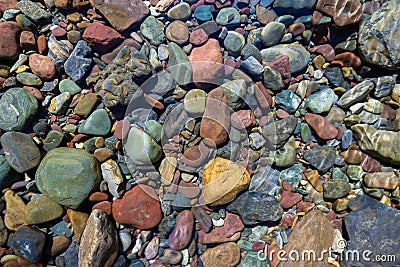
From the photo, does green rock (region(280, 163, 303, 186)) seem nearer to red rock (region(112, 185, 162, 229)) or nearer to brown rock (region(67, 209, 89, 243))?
red rock (region(112, 185, 162, 229))

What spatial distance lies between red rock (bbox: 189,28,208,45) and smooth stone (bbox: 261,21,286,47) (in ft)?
2.00

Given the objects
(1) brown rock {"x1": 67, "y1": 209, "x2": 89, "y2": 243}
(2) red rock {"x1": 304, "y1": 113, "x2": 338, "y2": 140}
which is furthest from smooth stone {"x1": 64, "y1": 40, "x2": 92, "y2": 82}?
(2) red rock {"x1": 304, "y1": 113, "x2": 338, "y2": 140}

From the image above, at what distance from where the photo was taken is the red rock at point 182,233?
2979 mm

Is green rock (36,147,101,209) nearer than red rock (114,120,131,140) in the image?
Yes

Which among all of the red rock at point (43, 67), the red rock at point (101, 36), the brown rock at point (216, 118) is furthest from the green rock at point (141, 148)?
the red rock at point (43, 67)

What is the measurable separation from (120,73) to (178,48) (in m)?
0.65

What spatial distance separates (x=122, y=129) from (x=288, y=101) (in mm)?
1717

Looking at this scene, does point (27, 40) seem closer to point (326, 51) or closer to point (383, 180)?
point (326, 51)

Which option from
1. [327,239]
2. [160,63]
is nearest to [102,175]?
[160,63]

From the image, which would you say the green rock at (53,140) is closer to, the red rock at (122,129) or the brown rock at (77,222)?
the red rock at (122,129)

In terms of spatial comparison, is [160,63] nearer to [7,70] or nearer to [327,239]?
[7,70]

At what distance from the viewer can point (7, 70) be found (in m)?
3.18

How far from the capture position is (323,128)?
3.13 metres

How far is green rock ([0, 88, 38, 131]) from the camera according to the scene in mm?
3014
